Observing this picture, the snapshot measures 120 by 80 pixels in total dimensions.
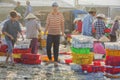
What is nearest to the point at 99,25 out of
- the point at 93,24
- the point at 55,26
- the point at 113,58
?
the point at 93,24

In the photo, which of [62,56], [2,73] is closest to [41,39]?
[62,56]

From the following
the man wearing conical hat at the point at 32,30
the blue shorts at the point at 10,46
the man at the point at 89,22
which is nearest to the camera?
the blue shorts at the point at 10,46

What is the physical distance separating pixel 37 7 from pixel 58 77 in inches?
682

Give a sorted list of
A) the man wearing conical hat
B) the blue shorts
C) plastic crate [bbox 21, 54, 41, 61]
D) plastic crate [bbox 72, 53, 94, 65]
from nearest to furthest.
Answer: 1. plastic crate [bbox 72, 53, 94, 65]
2. the blue shorts
3. plastic crate [bbox 21, 54, 41, 61]
4. the man wearing conical hat

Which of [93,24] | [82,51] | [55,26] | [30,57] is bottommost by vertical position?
[30,57]

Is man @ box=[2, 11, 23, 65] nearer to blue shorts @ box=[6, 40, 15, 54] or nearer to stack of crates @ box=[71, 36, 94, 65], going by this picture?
blue shorts @ box=[6, 40, 15, 54]

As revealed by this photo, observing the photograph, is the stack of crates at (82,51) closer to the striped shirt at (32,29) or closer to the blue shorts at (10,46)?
the blue shorts at (10,46)

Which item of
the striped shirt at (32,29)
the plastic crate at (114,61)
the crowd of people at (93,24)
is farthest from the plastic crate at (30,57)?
the plastic crate at (114,61)

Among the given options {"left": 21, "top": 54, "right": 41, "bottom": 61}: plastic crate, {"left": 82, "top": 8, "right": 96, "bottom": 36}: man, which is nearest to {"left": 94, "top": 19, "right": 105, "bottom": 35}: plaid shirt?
{"left": 82, "top": 8, "right": 96, "bottom": 36}: man

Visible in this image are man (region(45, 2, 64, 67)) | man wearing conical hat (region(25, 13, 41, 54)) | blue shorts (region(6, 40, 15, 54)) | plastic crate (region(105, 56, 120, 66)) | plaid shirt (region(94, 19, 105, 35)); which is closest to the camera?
plastic crate (region(105, 56, 120, 66))

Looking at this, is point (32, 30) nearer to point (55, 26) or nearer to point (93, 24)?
point (55, 26)

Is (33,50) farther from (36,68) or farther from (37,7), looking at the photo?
(37,7)

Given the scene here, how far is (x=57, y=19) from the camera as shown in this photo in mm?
14594

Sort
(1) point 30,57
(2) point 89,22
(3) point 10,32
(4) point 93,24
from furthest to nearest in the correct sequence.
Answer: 1. (4) point 93,24
2. (2) point 89,22
3. (1) point 30,57
4. (3) point 10,32
